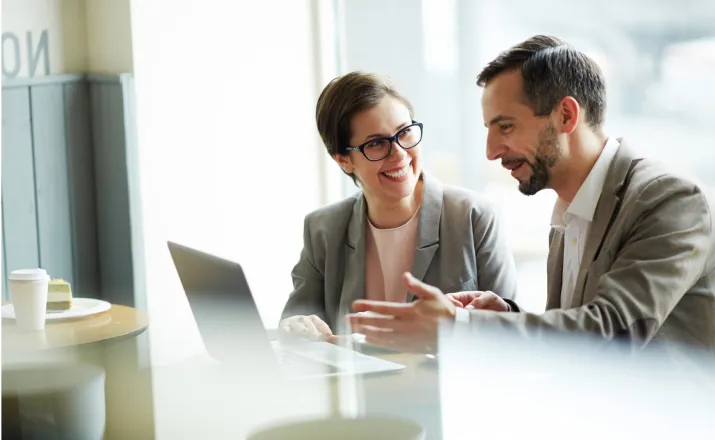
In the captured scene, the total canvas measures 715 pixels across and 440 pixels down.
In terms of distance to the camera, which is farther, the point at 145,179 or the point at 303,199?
the point at 303,199

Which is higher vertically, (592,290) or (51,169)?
(51,169)

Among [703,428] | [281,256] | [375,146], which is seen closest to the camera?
[703,428]

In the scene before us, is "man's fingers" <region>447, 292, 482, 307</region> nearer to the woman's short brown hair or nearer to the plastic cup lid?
the woman's short brown hair

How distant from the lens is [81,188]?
1.00 m

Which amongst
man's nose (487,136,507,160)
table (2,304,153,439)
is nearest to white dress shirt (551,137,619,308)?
man's nose (487,136,507,160)

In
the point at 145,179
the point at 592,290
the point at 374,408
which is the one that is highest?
the point at 145,179

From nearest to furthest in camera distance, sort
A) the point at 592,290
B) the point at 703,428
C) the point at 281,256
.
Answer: the point at 703,428
the point at 592,290
the point at 281,256

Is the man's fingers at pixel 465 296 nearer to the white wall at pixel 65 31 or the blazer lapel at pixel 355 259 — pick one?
the blazer lapel at pixel 355 259

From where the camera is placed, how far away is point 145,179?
103 cm

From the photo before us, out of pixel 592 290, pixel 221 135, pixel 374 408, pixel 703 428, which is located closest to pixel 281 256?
pixel 221 135

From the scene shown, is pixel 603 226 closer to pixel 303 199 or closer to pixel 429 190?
pixel 429 190

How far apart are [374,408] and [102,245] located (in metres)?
0.37

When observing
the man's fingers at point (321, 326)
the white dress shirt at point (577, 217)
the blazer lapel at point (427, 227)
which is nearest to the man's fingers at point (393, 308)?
the white dress shirt at point (577, 217)

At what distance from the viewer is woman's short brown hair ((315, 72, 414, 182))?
1.37 meters
